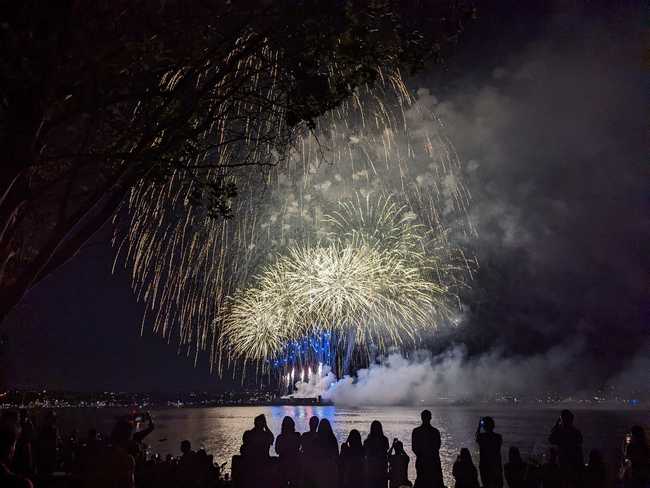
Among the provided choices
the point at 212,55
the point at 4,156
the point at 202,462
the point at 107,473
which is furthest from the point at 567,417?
the point at 4,156

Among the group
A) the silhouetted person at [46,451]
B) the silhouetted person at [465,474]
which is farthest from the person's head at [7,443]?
the silhouetted person at [465,474]

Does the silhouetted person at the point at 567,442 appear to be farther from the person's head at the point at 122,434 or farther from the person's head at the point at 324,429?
the person's head at the point at 122,434

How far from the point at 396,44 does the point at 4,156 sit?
5532mm

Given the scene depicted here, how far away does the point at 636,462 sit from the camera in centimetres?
836

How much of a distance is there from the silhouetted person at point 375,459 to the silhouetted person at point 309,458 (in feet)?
2.75

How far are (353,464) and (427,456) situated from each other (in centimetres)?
119

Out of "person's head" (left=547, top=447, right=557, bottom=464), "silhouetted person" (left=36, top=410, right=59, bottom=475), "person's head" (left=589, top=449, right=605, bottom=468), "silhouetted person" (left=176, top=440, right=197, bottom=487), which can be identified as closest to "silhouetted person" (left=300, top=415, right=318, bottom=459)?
"silhouetted person" (left=176, top=440, right=197, bottom=487)

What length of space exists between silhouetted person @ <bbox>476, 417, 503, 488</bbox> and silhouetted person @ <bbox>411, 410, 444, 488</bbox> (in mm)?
709

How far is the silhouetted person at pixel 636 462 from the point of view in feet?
26.8

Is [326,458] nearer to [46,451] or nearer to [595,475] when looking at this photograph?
[595,475]

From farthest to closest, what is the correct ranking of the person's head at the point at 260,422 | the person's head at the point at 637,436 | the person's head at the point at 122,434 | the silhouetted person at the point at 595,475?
the person's head at the point at 260,422, the silhouetted person at the point at 595,475, the person's head at the point at 637,436, the person's head at the point at 122,434

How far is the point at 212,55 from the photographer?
842 cm

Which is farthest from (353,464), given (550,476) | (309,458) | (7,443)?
(7,443)

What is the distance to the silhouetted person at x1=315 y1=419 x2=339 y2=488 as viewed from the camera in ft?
30.8
